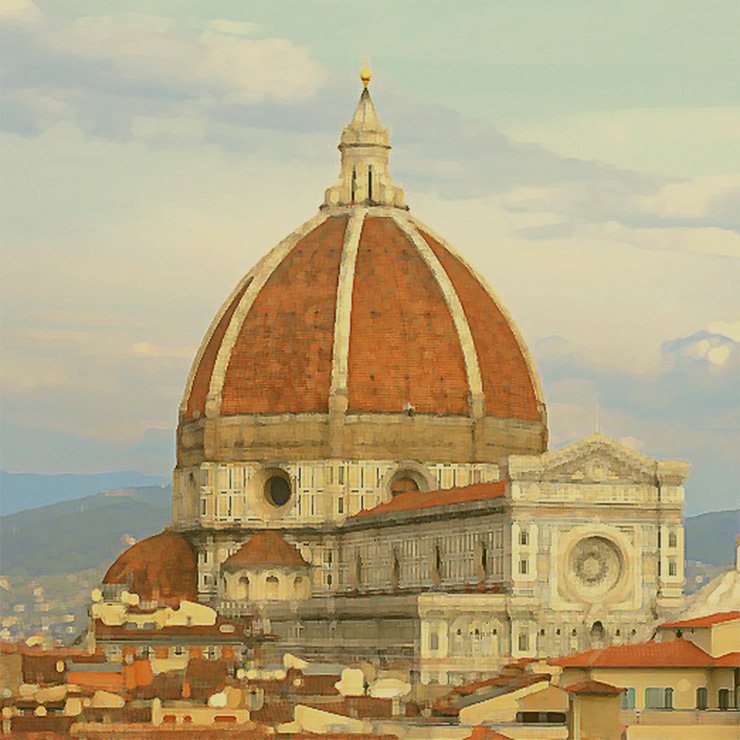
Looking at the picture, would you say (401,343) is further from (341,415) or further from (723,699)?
(723,699)

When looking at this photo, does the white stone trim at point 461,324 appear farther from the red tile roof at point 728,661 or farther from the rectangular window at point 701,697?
the rectangular window at point 701,697

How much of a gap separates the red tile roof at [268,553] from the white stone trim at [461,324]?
31.3ft

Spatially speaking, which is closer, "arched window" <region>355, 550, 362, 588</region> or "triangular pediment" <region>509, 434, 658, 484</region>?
"triangular pediment" <region>509, 434, 658, 484</region>

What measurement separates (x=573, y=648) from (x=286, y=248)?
32.9m

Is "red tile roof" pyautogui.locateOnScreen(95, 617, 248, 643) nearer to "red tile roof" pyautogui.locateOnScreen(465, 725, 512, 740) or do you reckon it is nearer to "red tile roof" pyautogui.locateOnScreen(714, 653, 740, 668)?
"red tile roof" pyautogui.locateOnScreen(714, 653, 740, 668)

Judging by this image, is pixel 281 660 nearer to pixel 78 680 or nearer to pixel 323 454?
pixel 323 454

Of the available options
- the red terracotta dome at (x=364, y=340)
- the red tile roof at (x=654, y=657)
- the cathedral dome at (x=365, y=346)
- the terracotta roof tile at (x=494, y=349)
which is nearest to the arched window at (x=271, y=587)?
the cathedral dome at (x=365, y=346)

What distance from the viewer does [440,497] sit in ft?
453

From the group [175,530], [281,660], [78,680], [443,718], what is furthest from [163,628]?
[443,718]

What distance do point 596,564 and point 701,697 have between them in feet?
180

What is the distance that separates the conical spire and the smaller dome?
1753cm

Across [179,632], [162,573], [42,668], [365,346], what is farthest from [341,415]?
[42,668]

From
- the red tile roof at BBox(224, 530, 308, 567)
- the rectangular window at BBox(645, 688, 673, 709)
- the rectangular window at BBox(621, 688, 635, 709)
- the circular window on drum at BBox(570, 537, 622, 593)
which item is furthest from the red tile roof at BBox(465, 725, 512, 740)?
the red tile roof at BBox(224, 530, 308, 567)

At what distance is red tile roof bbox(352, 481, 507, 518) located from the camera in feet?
428
